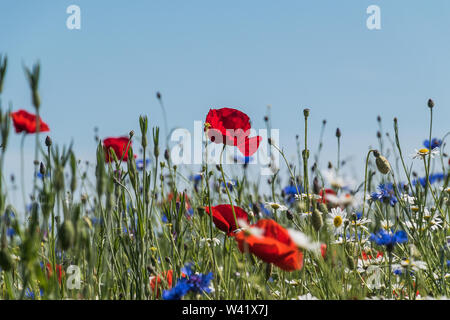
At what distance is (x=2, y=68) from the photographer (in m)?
0.84

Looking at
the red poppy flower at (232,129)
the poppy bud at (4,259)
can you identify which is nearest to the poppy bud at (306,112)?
the red poppy flower at (232,129)

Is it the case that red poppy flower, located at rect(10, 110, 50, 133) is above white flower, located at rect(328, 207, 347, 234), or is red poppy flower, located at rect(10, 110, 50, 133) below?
above

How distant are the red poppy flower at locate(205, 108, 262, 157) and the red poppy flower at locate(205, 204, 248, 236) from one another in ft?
0.65

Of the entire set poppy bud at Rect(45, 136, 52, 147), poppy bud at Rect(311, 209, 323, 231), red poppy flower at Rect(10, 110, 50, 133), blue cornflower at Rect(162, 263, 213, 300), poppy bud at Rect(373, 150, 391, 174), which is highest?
red poppy flower at Rect(10, 110, 50, 133)

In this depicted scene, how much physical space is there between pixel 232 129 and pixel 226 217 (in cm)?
27

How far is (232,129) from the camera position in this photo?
4.45 ft

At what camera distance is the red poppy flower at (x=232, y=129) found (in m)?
1.34

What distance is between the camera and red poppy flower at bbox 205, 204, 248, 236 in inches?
47.9

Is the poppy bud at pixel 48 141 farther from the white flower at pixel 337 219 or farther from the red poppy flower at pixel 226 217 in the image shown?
the white flower at pixel 337 219

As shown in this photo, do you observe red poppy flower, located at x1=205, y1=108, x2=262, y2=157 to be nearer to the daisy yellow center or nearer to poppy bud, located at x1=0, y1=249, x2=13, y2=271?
the daisy yellow center

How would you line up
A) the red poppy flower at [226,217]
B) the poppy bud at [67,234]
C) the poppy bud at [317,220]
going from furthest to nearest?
the red poppy flower at [226,217], the poppy bud at [317,220], the poppy bud at [67,234]

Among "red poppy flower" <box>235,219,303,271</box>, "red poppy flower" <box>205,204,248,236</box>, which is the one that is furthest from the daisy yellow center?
"red poppy flower" <box>235,219,303,271</box>

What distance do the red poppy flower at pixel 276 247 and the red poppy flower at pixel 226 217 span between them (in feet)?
0.84
